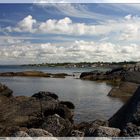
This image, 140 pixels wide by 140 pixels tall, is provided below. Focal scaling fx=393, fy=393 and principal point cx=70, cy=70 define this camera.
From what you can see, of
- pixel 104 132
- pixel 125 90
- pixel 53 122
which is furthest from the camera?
pixel 125 90

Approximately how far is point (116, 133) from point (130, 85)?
19939 millimetres

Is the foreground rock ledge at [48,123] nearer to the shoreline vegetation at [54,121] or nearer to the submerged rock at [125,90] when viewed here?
the shoreline vegetation at [54,121]

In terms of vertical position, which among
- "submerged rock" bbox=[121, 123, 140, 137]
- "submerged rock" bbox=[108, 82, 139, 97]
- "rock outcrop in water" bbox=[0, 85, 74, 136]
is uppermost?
"submerged rock" bbox=[121, 123, 140, 137]

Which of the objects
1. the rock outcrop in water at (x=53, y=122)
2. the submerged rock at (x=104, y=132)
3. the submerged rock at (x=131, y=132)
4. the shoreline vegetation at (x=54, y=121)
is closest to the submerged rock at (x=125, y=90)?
the shoreline vegetation at (x=54, y=121)

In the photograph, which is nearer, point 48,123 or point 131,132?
point 131,132

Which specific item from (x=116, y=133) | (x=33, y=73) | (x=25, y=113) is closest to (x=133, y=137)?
(x=116, y=133)

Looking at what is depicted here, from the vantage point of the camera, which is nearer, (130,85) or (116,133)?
(116,133)

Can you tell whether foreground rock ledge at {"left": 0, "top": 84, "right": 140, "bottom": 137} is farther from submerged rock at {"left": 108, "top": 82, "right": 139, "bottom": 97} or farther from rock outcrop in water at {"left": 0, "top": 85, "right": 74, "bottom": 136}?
submerged rock at {"left": 108, "top": 82, "right": 139, "bottom": 97}

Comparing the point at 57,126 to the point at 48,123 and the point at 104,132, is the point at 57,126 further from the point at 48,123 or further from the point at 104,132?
the point at 104,132

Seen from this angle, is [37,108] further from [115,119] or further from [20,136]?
[20,136]

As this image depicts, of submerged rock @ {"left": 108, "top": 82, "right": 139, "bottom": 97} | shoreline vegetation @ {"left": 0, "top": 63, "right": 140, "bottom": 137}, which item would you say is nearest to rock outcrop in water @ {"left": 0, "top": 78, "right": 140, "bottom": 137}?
shoreline vegetation @ {"left": 0, "top": 63, "right": 140, "bottom": 137}

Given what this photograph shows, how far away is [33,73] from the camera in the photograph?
7144cm

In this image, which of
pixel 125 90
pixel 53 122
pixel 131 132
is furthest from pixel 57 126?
pixel 125 90

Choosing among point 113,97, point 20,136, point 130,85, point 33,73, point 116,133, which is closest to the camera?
point 20,136
